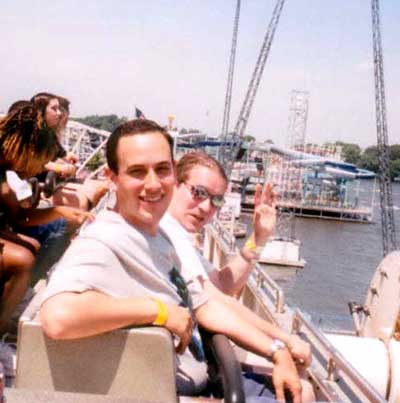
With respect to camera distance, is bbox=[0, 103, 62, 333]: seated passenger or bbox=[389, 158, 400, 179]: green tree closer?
bbox=[0, 103, 62, 333]: seated passenger

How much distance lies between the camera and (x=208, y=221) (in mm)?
3107

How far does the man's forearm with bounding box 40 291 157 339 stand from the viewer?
5.75 ft

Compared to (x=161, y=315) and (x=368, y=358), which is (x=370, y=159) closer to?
(x=368, y=358)

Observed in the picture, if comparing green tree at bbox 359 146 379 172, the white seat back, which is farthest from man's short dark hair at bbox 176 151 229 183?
green tree at bbox 359 146 379 172

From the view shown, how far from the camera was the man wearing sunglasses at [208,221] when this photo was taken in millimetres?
2535

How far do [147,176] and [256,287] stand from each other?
324cm

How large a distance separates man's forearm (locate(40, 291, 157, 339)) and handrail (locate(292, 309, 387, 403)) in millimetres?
937

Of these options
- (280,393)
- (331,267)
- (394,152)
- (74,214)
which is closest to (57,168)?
(74,214)

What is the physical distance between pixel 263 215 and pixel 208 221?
337 millimetres

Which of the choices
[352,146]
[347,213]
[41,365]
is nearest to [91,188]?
[41,365]

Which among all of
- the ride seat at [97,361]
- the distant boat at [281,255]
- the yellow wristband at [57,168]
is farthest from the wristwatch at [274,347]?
the distant boat at [281,255]

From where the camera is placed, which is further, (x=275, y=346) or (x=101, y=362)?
(x=275, y=346)

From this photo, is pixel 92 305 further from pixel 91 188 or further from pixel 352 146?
pixel 352 146

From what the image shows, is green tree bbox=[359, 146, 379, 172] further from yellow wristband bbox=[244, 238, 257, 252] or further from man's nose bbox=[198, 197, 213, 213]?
man's nose bbox=[198, 197, 213, 213]
